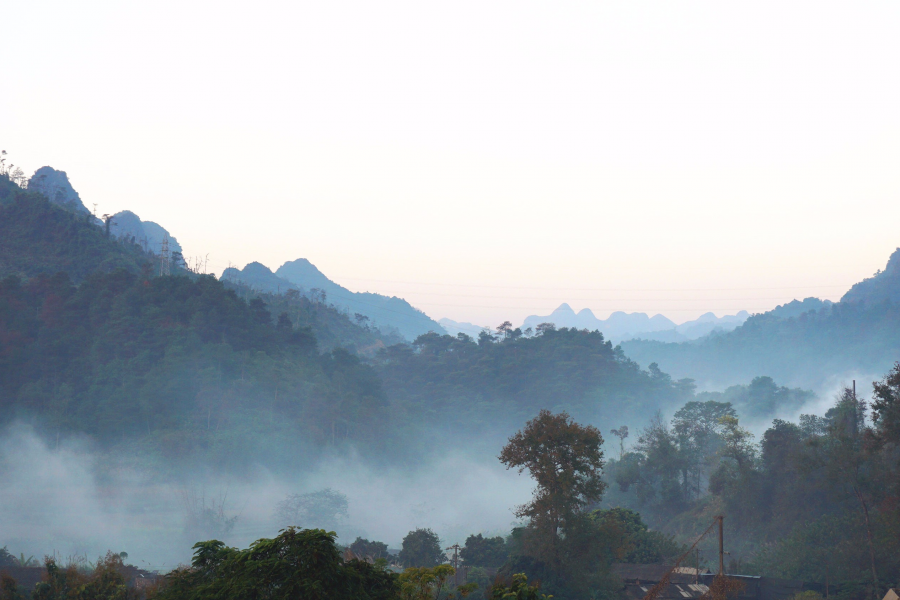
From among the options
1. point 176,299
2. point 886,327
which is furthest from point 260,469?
point 886,327

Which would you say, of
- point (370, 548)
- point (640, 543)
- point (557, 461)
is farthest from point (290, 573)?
point (370, 548)

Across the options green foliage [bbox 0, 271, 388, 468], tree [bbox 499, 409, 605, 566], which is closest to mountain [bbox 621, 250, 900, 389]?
green foliage [bbox 0, 271, 388, 468]

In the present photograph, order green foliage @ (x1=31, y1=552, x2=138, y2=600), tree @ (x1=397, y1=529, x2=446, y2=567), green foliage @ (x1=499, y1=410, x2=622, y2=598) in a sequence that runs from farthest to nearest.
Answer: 1. tree @ (x1=397, y1=529, x2=446, y2=567)
2. green foliage @ (x1=499, y1=410, x2=622, y2=598)
3. green foliage @ (x1=31, y1=552, x2=138, y2=600)

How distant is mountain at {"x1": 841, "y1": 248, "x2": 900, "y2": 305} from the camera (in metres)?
169

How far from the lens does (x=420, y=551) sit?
4009cm

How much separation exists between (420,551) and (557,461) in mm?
13864

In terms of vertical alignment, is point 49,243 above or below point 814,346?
above

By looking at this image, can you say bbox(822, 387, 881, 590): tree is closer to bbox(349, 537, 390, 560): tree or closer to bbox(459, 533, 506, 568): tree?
bbox(459, 533, 506, 568): tree

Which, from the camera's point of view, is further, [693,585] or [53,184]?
[53,184]

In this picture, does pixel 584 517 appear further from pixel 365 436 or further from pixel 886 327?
pixel 886 327

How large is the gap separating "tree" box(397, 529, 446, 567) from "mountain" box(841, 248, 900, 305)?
158 metres

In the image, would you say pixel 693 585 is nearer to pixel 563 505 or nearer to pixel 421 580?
pixel 563 505

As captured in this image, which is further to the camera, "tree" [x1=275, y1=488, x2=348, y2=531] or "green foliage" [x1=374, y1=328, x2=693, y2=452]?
"green foliage" [x1=374, y1=328, x2=693, y2=452]

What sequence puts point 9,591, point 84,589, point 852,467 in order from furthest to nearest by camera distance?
point 852,467 → point 9,591 → point 84,589
